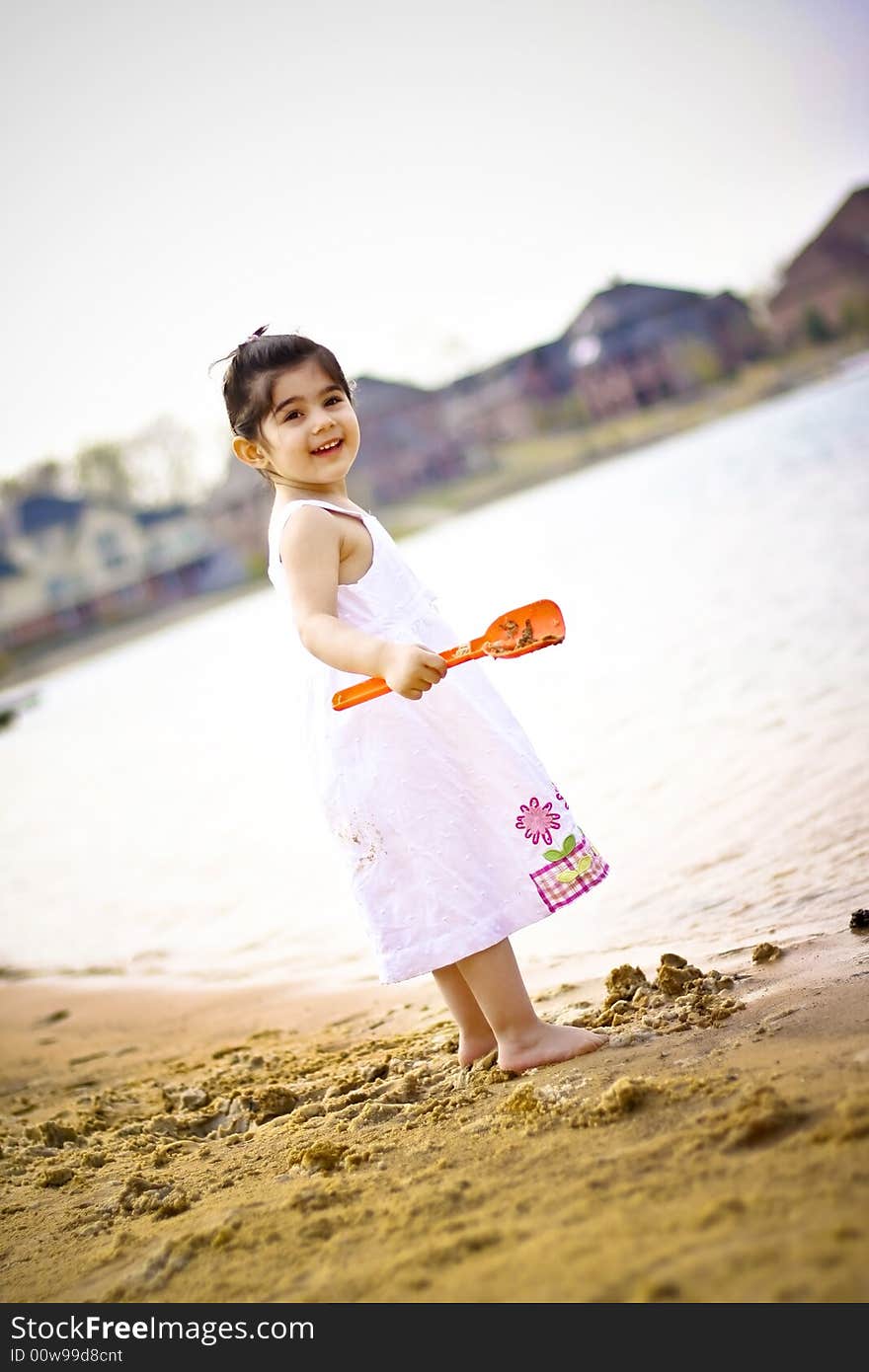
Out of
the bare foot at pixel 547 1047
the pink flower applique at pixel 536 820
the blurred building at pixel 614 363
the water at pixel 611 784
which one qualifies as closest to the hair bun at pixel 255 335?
the water at pixel 611 784

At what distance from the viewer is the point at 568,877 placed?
2.16 m

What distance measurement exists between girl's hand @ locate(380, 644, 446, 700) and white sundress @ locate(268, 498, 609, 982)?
262mm

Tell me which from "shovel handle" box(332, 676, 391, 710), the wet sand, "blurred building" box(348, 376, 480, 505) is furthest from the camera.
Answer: "blurred building" box(348, 376, 480, 505)

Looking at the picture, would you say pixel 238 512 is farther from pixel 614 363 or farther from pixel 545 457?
pixel 614 363

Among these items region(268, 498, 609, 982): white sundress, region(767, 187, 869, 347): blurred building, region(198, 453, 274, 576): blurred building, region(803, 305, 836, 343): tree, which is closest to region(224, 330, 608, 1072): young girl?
region(268, 498, 609, 982): white sundress

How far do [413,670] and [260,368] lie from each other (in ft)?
2.42

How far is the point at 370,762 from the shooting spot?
2121 mm

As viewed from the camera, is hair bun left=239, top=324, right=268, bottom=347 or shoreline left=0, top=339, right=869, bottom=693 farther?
shoreline left=0, top=339, right=869, bottom=693

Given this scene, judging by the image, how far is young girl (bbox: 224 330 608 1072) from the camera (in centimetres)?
211

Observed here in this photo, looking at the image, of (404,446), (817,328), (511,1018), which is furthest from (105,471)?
(511,1018)

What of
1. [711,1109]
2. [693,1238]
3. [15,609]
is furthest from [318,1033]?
[15,609]

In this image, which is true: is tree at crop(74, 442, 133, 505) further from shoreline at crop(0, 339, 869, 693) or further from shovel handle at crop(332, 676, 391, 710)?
shovel handle at crop(332, 676, 391, 710)
